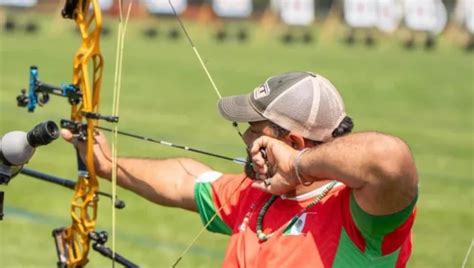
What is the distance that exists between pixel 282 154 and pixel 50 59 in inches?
744

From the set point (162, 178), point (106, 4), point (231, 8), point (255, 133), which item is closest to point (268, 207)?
point (255, 133)

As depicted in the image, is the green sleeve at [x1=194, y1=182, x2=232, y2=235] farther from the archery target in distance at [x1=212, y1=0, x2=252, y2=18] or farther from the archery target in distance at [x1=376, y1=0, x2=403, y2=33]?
the archery target in distance at [x1=376, y1=0, x2=403, y2=33]

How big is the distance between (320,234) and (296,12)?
3333 centimetres

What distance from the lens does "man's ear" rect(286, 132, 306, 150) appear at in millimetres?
4678

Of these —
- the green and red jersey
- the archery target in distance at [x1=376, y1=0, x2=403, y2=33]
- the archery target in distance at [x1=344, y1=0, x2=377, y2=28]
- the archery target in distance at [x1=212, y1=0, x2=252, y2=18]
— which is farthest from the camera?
the archery target in distance at [x1=376, y1=0, x2=403, y2=33]

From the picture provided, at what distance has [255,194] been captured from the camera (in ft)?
16.4

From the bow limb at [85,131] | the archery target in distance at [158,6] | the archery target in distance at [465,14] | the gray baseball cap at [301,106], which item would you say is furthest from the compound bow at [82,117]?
the archery target in distance at [465,14]

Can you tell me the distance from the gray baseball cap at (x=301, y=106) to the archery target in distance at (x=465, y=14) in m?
31.7

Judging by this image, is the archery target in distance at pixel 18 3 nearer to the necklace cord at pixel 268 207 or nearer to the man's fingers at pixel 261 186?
the necklace cord at pixel 268 207

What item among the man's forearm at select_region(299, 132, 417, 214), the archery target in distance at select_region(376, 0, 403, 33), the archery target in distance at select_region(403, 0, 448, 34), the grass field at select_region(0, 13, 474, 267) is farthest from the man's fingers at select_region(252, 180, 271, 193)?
the archery target in distance at select_region(376, 0, 403, 33)

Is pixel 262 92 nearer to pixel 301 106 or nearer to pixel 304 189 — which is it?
pixel 301 106

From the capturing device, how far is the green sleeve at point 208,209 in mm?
5305

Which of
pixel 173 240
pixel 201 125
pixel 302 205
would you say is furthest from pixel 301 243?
pixel 201 125

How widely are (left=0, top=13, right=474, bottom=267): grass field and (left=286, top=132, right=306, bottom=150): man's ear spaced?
366cm
